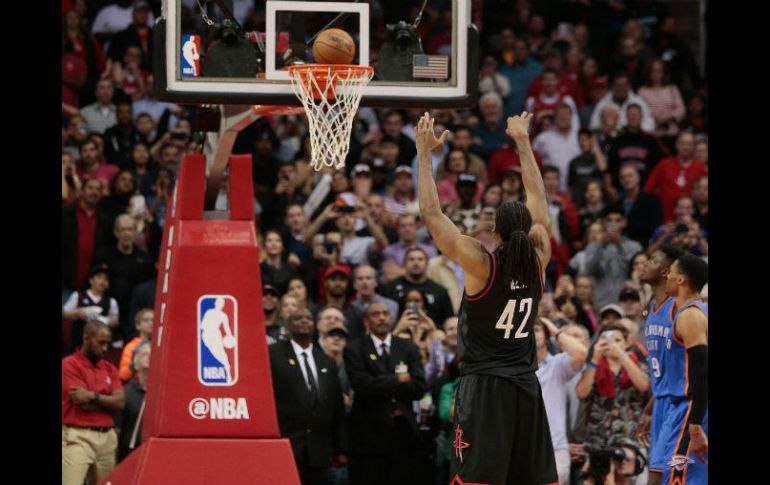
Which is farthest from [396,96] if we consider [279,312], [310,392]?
[279,312]

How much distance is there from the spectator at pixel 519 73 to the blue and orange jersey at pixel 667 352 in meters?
8.40

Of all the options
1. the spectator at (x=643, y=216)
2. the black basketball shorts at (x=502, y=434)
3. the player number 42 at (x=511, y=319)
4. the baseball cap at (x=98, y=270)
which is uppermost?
the spectator at (x=643, y=216)

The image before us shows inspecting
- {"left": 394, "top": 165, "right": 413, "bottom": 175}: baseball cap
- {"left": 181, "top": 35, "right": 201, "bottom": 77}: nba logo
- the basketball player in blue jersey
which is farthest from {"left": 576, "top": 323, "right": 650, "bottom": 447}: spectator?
{"left": 181, "top": 35, "right": 201, "bottom": 77}: nba logo

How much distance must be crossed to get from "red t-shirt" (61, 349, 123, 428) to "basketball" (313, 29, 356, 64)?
379 cm

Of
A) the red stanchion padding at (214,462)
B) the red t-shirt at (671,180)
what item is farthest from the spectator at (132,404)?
the red t-shirt at (671,180)

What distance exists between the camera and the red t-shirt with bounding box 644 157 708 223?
15.6 meters

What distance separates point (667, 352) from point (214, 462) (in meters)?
3.18

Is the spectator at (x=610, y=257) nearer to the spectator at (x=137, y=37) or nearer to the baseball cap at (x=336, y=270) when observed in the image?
the baseball cap at (x=336, y=270)

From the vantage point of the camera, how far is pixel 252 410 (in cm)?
953

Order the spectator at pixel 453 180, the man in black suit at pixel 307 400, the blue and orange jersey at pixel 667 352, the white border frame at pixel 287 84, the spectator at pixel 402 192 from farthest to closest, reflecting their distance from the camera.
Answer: the spectator at pixel 453 180
the spectator at pixel 402 192
the man in black suit at pixel 307 400
the blue and orange jersey at pixel 667 352
the white border frame at pixel 287 84

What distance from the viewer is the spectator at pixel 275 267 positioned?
1295cm

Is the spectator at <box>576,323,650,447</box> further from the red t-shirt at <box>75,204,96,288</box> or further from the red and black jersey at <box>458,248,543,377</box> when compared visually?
the red t-shirt at <box>75,204,96,288</box>

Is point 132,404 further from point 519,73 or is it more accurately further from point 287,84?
point 519,73

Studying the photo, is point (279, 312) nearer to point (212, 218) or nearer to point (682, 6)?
point (212, 218)
